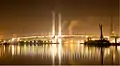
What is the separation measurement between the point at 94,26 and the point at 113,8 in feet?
2.29

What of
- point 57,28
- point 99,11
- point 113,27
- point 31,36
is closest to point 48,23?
point 57,28

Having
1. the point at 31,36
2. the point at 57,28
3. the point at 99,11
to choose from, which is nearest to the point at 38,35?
the point at 31,36

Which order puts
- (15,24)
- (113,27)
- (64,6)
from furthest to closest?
(113,27)
(15,24)
(64,6)

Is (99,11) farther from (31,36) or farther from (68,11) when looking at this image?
(31,36)

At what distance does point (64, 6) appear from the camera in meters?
4.32

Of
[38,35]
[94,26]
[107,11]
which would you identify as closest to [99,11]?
[107,11]

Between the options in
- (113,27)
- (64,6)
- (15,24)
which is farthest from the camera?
(113,27)

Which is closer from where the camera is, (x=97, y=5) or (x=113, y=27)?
(x=97, y=5)

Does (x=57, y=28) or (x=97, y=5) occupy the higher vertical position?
(x=97, y=5)

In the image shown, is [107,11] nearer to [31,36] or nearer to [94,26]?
[94,26]

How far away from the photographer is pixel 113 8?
441cm

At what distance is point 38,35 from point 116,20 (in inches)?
57.2

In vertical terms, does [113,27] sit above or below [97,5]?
below

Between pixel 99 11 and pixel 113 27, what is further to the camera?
pixel 113 27
